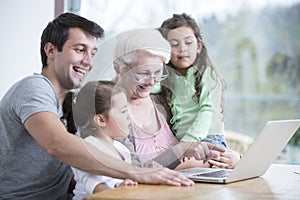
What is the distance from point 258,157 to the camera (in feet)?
5.36

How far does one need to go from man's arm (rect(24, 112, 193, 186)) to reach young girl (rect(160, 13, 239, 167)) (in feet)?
0.97

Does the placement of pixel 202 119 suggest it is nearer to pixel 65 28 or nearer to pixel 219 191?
pixel 219 191

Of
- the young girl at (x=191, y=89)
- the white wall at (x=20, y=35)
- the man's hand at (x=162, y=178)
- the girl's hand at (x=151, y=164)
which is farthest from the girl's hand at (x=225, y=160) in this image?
the white wall at (x=20, y=35)

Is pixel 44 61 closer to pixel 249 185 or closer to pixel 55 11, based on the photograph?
pixel 249 185

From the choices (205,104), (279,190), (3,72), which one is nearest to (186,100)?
(205,104)

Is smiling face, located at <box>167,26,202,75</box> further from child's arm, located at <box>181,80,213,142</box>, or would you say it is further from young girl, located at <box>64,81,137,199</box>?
young girl, located at <box>64,81,137,199</box>

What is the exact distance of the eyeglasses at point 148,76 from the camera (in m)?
1.69

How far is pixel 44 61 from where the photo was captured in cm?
201

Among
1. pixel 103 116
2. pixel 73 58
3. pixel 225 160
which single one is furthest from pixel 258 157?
pixel 73 58

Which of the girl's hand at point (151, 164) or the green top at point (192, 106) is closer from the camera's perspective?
the girl's hand at point (151, 164)

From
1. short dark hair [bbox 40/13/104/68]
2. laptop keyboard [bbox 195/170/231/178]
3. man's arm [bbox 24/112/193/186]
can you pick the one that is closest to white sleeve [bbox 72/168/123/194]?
man's arm [bbox 24/112/193/186]

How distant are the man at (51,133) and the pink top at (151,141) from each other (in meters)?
0.15

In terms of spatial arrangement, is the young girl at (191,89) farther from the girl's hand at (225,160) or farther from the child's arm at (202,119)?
the girl's hand at (225,160)

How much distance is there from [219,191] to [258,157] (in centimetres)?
27
